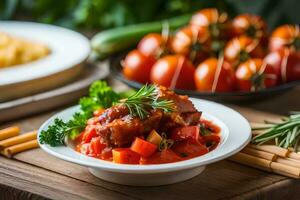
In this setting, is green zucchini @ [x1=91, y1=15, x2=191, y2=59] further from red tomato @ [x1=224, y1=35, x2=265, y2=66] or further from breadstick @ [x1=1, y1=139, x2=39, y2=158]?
breadstick @ [x1=1, y1=139, x2=39, y2=158]

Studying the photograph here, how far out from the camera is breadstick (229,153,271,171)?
7.84 ft

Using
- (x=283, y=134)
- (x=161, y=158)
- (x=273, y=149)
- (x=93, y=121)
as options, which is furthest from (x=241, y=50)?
(x=161, y=158)

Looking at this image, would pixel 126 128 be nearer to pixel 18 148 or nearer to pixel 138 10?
pixel 18 148

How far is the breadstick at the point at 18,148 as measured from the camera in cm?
254

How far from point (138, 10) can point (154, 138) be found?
98.7 inches

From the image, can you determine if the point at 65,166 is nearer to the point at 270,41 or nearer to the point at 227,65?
the point at 227,65

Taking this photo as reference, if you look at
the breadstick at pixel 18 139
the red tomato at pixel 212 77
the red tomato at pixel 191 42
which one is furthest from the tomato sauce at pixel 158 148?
the red tomato at pixel 191 42

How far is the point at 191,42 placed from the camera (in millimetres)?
3422

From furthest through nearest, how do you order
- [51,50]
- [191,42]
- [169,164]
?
1. [51,50]
2. [191,42]
3. [169,164]

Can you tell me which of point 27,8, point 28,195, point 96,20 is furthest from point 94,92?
point 27,8

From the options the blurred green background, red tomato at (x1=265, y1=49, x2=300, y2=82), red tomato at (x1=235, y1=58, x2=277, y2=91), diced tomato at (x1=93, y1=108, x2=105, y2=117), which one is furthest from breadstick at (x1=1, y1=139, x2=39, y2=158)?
the blurred green background

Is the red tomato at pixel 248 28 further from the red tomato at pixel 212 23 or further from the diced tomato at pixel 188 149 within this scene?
the diced tomato at pixel 188 149

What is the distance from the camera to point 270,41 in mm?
3533

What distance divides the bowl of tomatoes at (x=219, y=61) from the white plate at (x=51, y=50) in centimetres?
23
